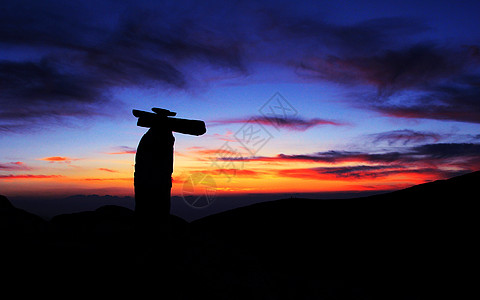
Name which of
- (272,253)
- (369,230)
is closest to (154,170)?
(272,253)

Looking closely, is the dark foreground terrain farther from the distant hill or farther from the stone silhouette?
the stone silhouette

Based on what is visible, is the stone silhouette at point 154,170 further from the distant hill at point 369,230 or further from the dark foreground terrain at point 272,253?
the distant hill at point 369,230

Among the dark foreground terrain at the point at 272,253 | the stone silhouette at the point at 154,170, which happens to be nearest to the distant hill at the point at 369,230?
the dark foreground terrain at the point at 272,253

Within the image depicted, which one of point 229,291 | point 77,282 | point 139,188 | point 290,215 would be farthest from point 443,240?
point 77,282

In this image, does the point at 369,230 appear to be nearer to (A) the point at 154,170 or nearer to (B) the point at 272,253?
(B) the point at 272,253

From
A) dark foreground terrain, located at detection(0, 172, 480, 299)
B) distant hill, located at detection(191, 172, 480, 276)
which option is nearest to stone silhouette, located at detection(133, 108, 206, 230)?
dark foreground terrain, located at detection(0, 172, 480, 299)

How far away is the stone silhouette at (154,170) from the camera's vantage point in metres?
11.7

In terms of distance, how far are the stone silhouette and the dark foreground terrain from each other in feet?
2.12

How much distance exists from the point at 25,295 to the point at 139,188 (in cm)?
483

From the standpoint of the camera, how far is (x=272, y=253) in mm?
13688

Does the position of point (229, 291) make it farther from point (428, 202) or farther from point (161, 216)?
point (428, 202)

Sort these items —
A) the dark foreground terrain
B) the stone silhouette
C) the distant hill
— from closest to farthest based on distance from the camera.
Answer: the dark foreground terrain → the stone silhouette → the distant hill

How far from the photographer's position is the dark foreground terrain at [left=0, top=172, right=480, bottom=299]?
8.65 meters

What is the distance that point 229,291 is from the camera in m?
8.98
